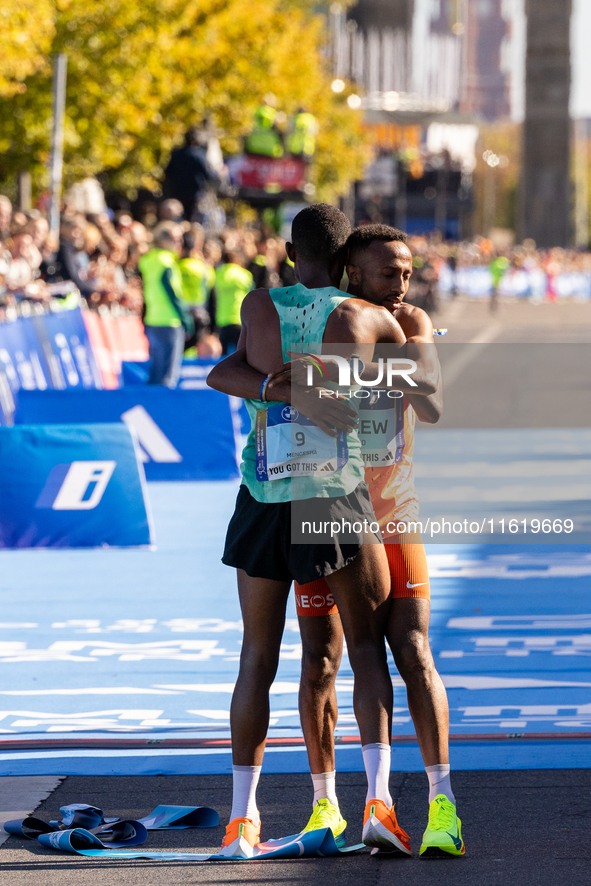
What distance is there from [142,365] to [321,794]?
39.1ft

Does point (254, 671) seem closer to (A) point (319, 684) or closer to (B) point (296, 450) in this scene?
(A) point (319, 684)

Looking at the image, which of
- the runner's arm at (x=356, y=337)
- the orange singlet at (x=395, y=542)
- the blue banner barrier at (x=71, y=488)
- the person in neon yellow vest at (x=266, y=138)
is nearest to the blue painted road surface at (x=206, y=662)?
the blue banner barrier at (x=71, y=488)

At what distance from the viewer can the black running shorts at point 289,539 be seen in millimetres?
4160

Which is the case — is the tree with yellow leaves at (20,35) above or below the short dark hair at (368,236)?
above

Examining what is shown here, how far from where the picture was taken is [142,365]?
16062mm

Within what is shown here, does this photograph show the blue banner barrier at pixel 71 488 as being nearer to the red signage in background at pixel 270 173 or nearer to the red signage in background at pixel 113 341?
the red signage in background at pixel 113 341

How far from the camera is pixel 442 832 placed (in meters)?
4.24

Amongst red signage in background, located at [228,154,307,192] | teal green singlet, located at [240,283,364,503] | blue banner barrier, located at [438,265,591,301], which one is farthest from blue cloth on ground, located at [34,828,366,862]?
blue banner barrier, located at [438,265,591,301]

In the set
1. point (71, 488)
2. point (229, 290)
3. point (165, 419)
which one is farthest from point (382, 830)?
point (229, 290)

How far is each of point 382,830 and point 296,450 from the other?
113 cm

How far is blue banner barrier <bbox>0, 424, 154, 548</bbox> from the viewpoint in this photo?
969 centimetres

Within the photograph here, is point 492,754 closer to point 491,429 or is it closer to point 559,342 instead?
point 491,429

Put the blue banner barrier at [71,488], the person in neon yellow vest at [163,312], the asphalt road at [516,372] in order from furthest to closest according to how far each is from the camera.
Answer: the asphalt road at [516,372] → the person in neon yellow vest at [163,312] → the blue banner barrier at [71,488]

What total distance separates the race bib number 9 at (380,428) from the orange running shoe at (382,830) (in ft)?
3.36
